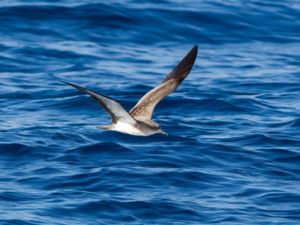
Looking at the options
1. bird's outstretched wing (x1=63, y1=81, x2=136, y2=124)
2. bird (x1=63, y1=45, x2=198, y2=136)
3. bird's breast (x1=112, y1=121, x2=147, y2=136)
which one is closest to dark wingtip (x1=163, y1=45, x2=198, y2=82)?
bird (x1=63, y1=45, x2=198, y2=136)

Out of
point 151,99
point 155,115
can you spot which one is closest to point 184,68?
point 151,99

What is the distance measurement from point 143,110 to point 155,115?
2983 mm

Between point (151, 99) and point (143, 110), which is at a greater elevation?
point (151, 99)

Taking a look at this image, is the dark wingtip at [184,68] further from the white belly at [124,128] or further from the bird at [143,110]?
the white belly at [124,128]

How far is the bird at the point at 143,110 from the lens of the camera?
9.99m

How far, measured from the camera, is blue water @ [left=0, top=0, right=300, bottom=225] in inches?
418

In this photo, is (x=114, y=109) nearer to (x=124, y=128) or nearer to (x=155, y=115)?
(x=124, y=128)

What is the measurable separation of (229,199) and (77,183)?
6.52 feet

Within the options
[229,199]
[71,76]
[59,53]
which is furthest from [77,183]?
[59,53]

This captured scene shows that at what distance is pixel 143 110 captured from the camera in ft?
38.2

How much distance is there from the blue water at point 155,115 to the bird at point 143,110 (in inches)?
29.9

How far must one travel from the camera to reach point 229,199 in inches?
424

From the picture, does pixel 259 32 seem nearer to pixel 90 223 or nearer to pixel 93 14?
pixel 93 14

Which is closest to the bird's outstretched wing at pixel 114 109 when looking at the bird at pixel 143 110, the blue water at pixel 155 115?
the bird at pixel 143 110
